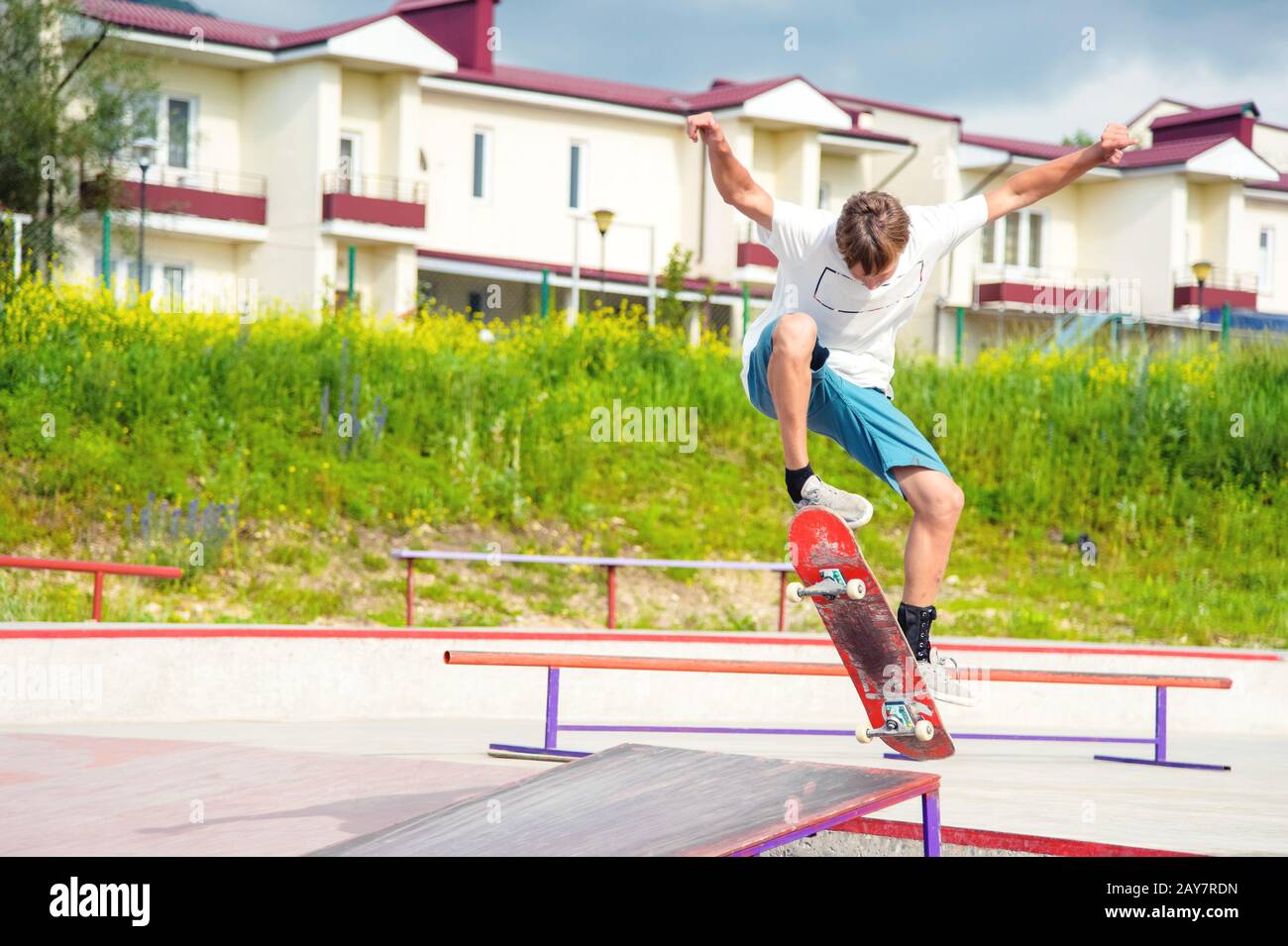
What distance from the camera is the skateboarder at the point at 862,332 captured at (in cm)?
518

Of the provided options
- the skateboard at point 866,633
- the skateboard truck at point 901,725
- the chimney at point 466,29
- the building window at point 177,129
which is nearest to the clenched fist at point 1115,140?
the skateboard at point 866,633

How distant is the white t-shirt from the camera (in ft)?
17.3

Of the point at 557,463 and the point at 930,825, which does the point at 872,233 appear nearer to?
the point at 930,825

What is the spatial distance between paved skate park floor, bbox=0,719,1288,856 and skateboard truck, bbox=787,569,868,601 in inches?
34.4

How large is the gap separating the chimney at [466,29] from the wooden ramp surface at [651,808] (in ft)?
89.7

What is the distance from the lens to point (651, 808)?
183 inches

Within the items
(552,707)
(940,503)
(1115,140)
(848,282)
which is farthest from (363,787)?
(1115,140)

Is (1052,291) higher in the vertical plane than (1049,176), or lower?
higher

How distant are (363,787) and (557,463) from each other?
9185 millimetres

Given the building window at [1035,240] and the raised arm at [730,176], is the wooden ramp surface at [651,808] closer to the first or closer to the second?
the raised arm at [730,176]

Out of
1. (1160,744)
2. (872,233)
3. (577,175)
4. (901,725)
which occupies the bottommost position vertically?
(1160,744)

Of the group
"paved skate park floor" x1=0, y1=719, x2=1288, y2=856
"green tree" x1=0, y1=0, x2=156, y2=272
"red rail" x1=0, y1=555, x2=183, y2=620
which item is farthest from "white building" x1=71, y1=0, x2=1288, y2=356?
"paved skate park floor" x1=0, y1=719, x2=1288, y2=856

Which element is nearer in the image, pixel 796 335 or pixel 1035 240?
pixel 796 335

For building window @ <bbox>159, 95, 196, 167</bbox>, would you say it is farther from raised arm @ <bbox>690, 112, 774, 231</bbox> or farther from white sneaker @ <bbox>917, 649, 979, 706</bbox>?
white sneaker @ <bbox>917, 649, 979, 706</bbox>
